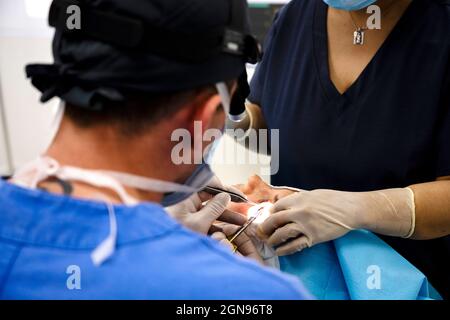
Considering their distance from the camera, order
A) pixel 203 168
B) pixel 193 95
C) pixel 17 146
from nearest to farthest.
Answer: pixel 193 95 → pixel 203 168 → pixel 17 146

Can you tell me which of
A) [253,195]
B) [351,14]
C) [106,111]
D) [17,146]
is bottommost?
[17,146]

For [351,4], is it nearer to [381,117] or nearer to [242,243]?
[381,117]

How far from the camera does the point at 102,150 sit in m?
0.67

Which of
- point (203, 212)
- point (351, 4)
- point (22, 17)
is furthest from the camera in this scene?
point (22, 17)

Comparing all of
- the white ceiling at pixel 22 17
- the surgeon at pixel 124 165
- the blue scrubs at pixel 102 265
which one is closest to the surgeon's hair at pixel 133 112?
the surgeon at pixel 124 165

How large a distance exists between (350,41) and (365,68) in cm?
11

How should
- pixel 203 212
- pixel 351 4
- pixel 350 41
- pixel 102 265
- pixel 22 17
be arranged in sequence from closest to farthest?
pixel 102 265 → pixel 203 212 → pixel 351 4 → pixel 350 41 → pixel 22 17

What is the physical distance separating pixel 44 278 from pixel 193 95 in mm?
333

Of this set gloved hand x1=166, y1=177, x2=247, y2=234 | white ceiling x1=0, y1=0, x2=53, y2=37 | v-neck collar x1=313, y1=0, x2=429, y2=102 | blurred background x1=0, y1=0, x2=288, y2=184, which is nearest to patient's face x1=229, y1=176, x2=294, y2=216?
gloved hand x1=166, y1=177, x2=247, y2=234

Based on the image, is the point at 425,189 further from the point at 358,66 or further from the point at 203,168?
the point at 203,168

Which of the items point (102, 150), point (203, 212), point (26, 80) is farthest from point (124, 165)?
point (26, 80)

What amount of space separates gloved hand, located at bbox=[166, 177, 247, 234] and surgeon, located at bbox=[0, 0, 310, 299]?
0.27 m
